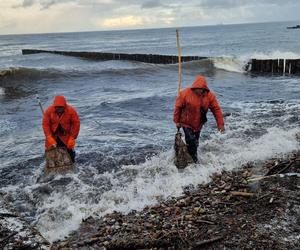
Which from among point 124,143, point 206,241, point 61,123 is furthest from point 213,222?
point 124,143

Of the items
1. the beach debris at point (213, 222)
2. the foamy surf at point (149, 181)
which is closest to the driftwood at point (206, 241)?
the beach debris at point (213, 222)

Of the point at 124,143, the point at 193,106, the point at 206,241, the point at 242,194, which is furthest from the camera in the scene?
the point at 124,143

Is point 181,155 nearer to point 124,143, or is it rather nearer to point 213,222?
point 213,222

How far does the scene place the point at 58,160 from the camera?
359 inches

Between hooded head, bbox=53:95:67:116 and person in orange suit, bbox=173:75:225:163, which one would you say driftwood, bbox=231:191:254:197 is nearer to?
person in orange suit, bbox=173:75:225:163

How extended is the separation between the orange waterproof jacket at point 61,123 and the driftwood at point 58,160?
0.61 ft

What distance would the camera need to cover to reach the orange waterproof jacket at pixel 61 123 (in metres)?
8.94

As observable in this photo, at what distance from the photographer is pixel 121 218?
678 cm

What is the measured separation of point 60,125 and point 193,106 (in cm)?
298

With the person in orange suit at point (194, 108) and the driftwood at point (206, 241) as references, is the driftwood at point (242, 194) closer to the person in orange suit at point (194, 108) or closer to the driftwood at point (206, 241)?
the driftwood at point (206, 241)

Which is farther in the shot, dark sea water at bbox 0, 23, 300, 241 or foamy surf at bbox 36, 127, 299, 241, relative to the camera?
dark sea water at bbox 0, 23, 300, 241

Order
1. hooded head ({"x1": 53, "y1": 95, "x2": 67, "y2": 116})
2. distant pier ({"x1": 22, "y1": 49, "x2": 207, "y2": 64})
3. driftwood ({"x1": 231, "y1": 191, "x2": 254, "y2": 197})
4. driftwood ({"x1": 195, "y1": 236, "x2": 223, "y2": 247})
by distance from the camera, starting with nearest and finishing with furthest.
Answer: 1. driftwood ({"x1": 195, "y1": 236, "x2": 223, "y2": 247})
2. driftwood ({"x1": 231, "y1": 191, "x2": 254, "y2": 197})
3. hooded head ({"x1": 53, "y1": 95, "x2": 67, "y2": 116})
4. distant pier ({"x1": 22, "y1": 49, "x2": 207, "y2": 64})

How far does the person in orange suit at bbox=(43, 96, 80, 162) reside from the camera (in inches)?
349

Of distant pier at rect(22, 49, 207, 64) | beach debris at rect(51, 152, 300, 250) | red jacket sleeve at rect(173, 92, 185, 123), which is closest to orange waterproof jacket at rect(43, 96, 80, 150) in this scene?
red jacket sleeve at rect(173, 92, 185, 123)
